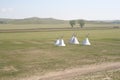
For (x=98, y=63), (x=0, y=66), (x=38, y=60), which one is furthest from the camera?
(x=38, y=60)

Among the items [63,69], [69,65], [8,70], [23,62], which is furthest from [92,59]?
[8,70]

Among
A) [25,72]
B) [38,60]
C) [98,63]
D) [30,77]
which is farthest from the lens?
[38,60]

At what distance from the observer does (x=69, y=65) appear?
2458cm

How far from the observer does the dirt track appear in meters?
19.4

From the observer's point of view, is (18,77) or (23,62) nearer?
(18,77)

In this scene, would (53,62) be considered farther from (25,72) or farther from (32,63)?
(25,72)

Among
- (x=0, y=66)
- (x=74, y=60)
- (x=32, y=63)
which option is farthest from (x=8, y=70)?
(x=74, y=60)

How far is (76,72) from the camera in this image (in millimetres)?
21391

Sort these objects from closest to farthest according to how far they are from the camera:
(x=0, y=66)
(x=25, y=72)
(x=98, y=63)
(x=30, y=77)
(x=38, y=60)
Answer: (x=30, y=77) < (x=25, y=72) < (x=0, y=66) < (x=98, y=63) < (x=38, y=60)

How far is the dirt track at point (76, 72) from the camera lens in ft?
63.7

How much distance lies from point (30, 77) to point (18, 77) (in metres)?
1.10

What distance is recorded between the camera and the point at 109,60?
90.9 feet

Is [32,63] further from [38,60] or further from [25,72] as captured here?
[25,72]

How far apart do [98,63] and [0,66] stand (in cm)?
1122
